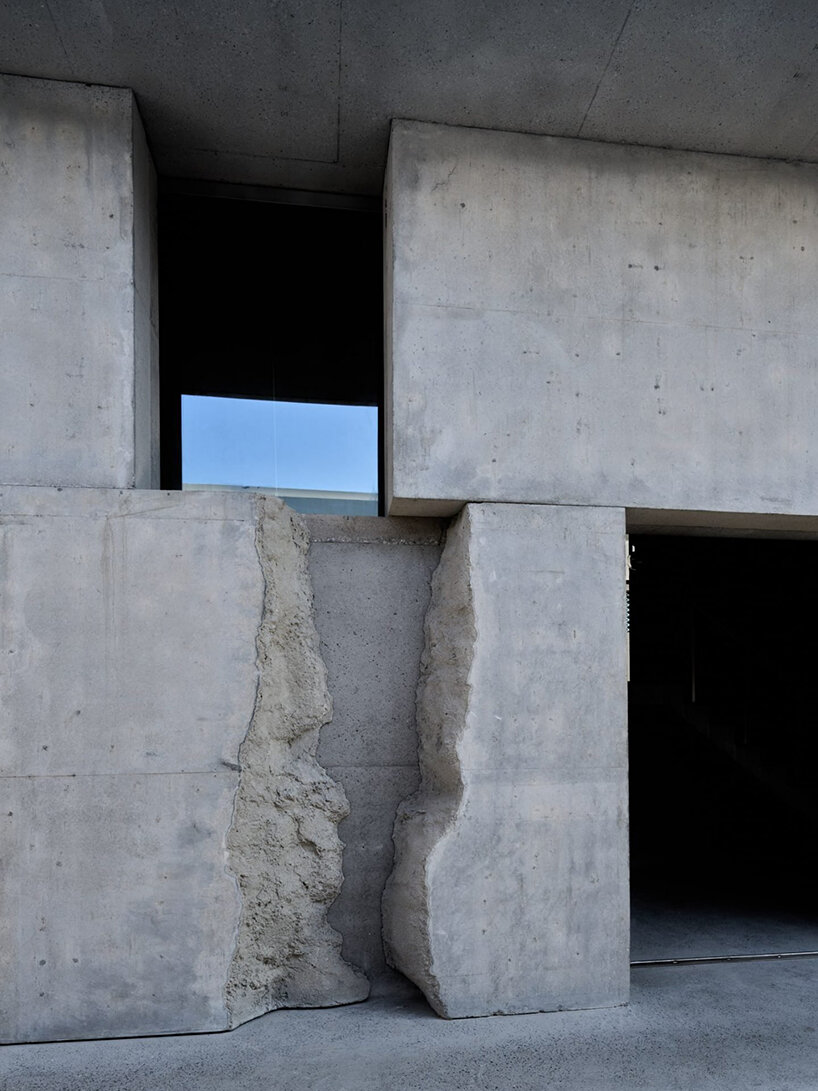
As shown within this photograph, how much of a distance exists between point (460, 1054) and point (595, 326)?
11.0ft

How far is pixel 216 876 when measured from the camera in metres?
3.54

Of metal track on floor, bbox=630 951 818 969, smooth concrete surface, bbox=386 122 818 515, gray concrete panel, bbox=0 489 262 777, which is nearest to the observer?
gray concrete panel, bbox=0 489 262 777

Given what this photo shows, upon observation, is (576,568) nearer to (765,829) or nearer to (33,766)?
(33,766)

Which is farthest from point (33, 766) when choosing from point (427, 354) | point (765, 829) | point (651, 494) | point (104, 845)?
point (765, 829)

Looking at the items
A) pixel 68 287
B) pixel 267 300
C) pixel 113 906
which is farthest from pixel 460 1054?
pixel 267 300

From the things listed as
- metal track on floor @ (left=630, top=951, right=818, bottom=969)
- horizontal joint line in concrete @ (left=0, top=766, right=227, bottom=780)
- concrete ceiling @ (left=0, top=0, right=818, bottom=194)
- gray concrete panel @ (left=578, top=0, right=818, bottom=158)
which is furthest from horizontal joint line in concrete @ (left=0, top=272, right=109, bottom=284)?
metal track on floor @ (left=630, top=951, right=818, bottom=969)

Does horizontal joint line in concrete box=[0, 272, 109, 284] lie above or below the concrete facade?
above

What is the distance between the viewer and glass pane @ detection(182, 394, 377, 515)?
14.8 feet

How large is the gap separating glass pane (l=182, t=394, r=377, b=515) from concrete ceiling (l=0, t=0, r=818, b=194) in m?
1.32

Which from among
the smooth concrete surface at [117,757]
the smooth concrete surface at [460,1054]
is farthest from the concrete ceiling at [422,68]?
the smooth concrete surface at [460,1054]

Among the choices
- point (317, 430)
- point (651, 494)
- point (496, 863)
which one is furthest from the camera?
point (317, 430)

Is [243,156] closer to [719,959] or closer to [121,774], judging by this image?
[121,774]

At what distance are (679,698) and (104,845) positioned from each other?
9079 millimetres

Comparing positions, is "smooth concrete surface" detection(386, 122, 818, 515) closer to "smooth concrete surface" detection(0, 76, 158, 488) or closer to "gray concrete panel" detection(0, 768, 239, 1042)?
"smooth concrete surface" detection(0, 76, 158, 488)
